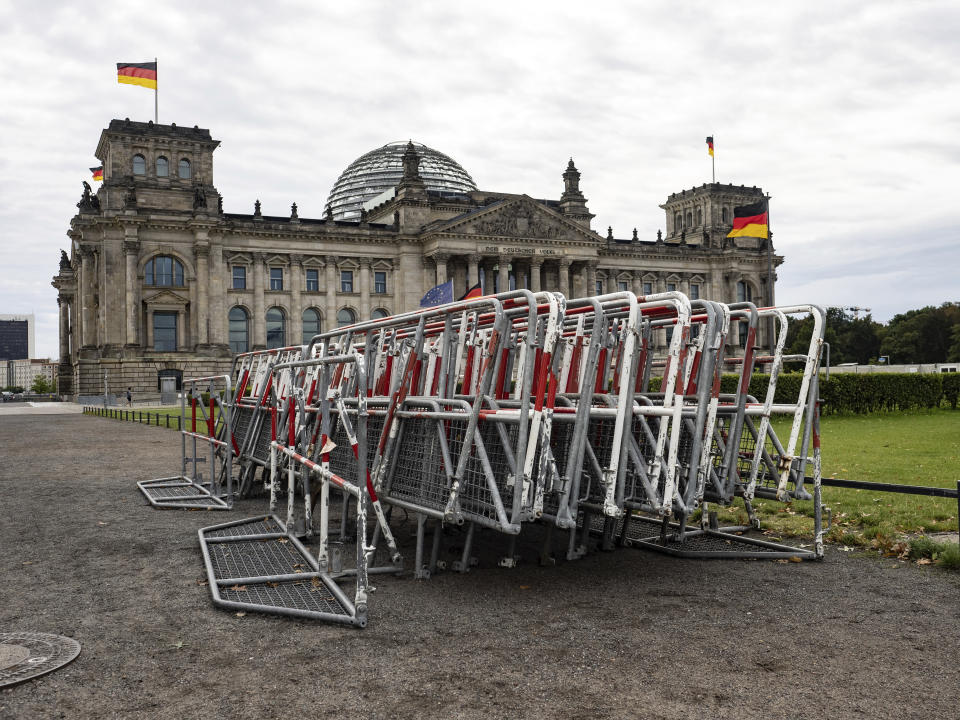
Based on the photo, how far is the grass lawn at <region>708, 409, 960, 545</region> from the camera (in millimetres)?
10023

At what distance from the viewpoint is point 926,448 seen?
1858 cm

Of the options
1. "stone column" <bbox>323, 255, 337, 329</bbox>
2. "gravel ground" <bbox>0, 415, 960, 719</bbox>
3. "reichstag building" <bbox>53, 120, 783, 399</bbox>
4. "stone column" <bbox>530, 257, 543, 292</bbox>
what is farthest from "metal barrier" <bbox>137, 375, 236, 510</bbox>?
"stone column" <bbox>530, 257, 543, 292</bbox>

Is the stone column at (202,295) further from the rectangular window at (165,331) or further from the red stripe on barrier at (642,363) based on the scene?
the red stripe on barrier at (642,363)

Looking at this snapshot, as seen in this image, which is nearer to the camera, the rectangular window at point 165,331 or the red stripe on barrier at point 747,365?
the red stripe on barrier at point 747,365

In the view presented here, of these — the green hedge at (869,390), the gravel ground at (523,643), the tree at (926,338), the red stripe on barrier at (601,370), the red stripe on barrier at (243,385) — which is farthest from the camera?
the tree at (926,338)

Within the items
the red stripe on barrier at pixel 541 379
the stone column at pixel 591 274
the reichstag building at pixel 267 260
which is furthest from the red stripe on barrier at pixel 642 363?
the stone column at pixel 591 274

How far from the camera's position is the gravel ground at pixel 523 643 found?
4.86 m

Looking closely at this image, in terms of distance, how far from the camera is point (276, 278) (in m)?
75.6

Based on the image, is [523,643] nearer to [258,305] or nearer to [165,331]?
[258,305]

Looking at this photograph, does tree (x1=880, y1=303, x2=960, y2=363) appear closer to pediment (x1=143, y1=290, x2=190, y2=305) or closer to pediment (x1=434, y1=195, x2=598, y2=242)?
pediment (x1=434, y1=195, x2=598, y2=242)

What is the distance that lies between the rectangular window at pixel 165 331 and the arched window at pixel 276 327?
8.07 metres


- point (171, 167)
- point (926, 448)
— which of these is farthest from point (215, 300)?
point (926, 448)

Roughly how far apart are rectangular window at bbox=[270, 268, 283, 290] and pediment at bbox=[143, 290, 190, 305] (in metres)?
7.55

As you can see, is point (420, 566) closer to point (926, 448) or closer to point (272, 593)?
point (272, 593)
